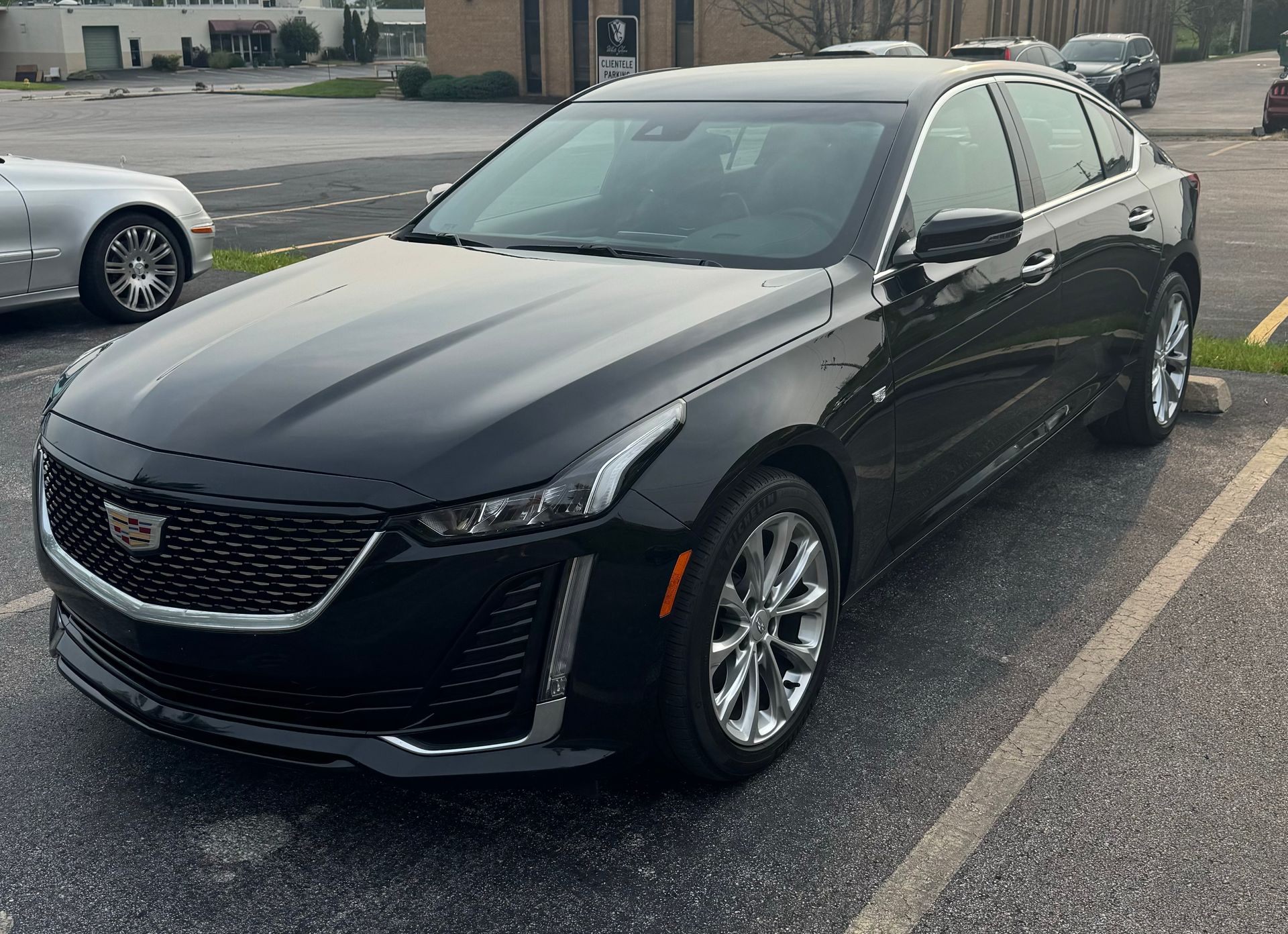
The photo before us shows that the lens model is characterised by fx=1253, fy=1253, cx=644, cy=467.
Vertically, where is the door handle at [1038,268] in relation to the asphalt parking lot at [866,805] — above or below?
above

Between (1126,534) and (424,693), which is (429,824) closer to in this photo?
(424,693)

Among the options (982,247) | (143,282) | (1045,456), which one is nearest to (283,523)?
(982,247)

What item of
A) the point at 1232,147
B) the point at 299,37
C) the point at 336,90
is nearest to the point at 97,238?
the point at 1232,147

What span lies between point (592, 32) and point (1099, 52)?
22.1 meters

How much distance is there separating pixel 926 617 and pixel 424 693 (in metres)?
2.08

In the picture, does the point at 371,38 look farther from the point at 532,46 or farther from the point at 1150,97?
the point at 1150,97

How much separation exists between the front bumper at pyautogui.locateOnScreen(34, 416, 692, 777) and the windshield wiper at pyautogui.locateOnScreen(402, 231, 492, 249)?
168 centimetres

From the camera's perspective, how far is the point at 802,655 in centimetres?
335

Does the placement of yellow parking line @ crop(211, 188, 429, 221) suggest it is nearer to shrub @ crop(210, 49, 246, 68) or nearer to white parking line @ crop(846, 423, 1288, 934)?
white parking line @ crop(846, 423, 1288, 934)

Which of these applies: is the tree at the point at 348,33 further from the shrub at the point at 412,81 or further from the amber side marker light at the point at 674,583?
the amber side marker light at the point at 674,583

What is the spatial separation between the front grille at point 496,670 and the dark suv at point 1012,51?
922 inches

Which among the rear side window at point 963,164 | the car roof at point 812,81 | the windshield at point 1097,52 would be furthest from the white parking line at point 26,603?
the windshield at point 1097,52

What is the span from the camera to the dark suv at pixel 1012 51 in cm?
2533

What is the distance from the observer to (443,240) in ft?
14.5
